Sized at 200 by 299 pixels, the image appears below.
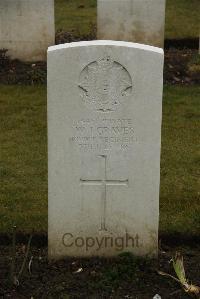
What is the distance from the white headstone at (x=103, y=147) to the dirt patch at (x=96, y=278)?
0.10 m

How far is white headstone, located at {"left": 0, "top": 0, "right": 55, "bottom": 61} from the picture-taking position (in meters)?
10.2

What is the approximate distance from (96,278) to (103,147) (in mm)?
822

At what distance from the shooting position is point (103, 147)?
4.54 metres

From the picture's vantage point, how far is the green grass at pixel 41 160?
5.46 metres

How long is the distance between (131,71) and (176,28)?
888 cm

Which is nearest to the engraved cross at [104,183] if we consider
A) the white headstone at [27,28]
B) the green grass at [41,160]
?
the green grass at [41,160]

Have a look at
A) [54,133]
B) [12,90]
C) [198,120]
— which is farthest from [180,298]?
[12,90]

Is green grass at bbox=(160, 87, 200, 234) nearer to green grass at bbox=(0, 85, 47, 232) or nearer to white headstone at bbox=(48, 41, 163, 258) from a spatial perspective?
white headstone at bbox=(48, 41, 163, 258)

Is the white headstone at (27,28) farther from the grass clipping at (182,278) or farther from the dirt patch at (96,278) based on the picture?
the grass clipping at (182,278)

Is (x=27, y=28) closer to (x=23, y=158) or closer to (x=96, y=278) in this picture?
(x=23, y=158)

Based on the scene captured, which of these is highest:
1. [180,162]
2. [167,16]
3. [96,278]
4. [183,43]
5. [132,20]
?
[167,16]

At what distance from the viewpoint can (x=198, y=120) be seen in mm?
8133

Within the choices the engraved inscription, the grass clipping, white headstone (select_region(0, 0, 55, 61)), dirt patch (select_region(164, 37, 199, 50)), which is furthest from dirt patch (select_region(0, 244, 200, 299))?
dirt patch (select_region(164, 37, 199, 50))

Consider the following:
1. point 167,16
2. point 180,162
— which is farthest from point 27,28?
point 167,16
